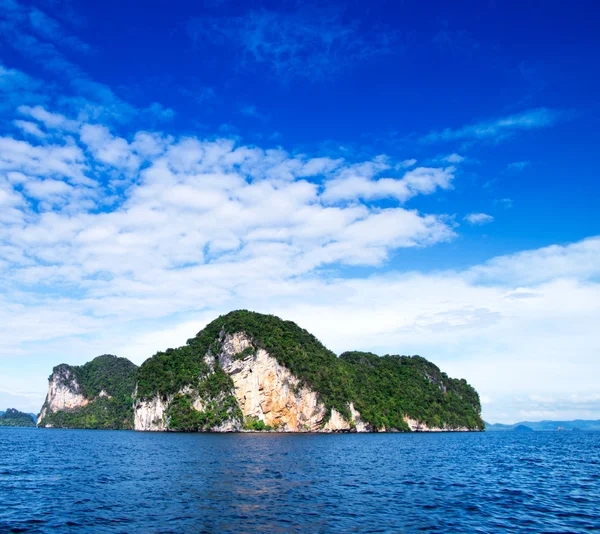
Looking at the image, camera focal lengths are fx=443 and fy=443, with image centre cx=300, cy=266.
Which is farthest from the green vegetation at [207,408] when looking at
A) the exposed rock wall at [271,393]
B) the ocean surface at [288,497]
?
the ocean surface at [288,497]

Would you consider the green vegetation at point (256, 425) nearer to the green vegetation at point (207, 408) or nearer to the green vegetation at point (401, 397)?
the green vegetation at point (207, 408)

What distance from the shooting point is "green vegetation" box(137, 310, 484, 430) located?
126438mm

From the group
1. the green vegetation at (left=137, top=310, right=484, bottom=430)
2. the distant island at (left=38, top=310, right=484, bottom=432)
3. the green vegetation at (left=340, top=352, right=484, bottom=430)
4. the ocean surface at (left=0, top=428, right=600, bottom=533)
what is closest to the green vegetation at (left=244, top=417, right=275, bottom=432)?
the distant island at (left=38, top=310, right=484, bottom=432)

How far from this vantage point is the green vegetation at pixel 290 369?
126m

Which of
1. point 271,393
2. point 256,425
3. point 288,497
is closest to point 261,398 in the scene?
point 271,393

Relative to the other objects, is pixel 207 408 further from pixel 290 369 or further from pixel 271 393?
pixel 290 369

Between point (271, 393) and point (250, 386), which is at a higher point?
point (250, 386)

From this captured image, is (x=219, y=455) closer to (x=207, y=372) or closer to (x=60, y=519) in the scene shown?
(x=60, y=519)

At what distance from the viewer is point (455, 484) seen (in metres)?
35.9

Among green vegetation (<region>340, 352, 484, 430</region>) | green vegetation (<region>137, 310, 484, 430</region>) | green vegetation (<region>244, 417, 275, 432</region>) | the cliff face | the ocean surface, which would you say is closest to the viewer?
the ocean surface

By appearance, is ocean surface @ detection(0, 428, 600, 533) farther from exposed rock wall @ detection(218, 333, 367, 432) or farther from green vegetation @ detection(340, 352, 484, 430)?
green vegetation @ detection(340, 352, 484, 430)

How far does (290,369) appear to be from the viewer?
430 feet

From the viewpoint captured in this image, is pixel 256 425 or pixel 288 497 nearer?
pixel 288 497

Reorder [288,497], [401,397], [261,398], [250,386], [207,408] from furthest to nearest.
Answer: [401,397] → [250,386] → [261,398] → [207,408] → [288,497]
